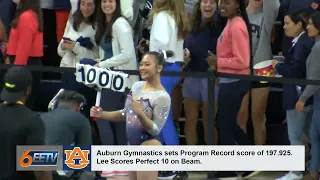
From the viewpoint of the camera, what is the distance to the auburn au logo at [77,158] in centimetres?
→ 758

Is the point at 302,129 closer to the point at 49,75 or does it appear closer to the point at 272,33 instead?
the point at 272,33

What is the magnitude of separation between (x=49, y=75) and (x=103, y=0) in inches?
47.6

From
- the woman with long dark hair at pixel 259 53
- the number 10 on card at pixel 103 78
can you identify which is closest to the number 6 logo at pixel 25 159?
the number 10 on card at pixel 103 78

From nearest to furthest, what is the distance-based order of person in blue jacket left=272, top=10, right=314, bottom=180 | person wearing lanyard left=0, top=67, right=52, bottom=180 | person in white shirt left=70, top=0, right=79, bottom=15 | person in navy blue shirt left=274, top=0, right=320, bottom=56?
1. person wearing lanyard left=0, top=67, right=52, bottom=180
2. person in blue jacket left=272, top=10, right=314, bottom=180
3. person in navy blue shirt left=274, top=0, right=320, bottom=56
4. person in white shirt left=70, top=0, right=79, bottom=15

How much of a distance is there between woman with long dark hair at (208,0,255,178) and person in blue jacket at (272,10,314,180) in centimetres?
37

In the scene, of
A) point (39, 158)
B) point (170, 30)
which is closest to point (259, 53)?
point (170, 30)

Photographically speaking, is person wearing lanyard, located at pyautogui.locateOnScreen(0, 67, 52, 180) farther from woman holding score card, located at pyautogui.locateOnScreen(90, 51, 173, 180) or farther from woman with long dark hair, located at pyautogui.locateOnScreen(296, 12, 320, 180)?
woman with long dark hair, located at pyautogui.locateOnScreen(296, 12, 320, 180)

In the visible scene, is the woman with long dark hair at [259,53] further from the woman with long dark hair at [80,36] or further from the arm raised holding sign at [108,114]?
the woman with long dark hair at [80,36]

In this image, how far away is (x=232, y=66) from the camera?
8188mm

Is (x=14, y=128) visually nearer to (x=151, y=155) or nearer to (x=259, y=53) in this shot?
(x=151, y=155)

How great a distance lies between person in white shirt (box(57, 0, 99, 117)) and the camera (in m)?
8.60

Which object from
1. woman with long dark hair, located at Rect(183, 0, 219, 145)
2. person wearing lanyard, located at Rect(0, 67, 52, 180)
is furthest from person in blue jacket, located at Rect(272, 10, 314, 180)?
person wearing lanyard, located at Rect(0, 67, 52, 180)

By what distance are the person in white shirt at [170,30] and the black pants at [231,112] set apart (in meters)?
0.43

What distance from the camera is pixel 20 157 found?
6645mm
